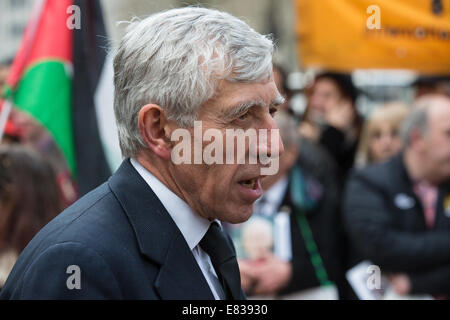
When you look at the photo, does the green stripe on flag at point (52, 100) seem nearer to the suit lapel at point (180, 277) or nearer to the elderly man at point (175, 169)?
the elderly man at point (175, 169)

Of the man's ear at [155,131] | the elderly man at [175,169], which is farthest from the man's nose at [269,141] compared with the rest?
the man's ear at [155,131]

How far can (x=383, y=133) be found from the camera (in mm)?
5109

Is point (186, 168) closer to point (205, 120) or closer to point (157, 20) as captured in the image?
Answer: point (205, 120)

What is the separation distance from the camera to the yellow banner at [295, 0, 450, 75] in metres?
4.38

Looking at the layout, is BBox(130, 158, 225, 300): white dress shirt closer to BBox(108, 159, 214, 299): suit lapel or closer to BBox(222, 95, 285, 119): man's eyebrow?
BBox(108, 159, 214, 299): suit lapel

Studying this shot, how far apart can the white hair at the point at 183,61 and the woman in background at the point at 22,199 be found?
175 cm

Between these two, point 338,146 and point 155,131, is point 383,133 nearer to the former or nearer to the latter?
point 338,146

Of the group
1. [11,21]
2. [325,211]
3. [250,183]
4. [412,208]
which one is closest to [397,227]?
[412,208]

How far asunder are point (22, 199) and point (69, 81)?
2.47 ft

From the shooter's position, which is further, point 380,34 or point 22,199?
point 380,34
